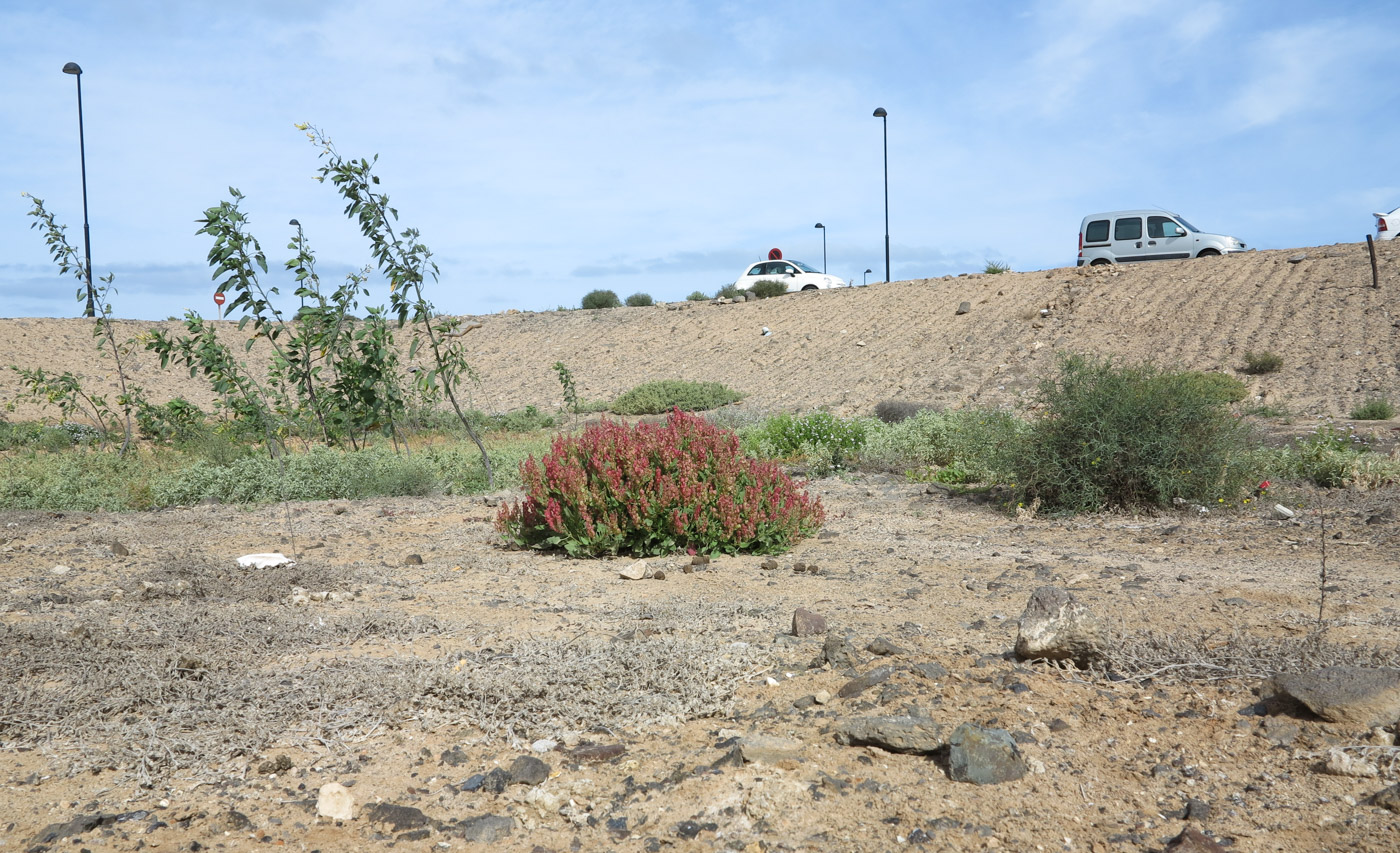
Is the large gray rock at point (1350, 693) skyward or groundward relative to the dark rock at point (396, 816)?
skyward

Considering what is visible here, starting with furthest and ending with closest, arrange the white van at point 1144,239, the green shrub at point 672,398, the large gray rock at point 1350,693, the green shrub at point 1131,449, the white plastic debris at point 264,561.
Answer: the white van at point 1144,239 → the green shrub at point 672,398 → the green shrub at point 1131,449 → the white plastic debris at point 264,561 → the large gray rock at point 1350,693

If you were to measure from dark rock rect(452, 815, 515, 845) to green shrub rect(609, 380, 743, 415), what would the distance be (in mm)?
18169

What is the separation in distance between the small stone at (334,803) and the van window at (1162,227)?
25.4m

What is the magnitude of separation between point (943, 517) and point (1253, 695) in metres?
4.74

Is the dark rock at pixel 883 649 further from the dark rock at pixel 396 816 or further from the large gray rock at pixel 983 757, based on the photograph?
the dark rock at pixel 396 816

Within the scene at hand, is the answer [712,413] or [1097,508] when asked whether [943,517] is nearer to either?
[1097,508]

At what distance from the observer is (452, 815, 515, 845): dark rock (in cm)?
270

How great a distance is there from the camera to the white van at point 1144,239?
79.4 ft

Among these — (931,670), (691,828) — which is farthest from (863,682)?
(691,828)

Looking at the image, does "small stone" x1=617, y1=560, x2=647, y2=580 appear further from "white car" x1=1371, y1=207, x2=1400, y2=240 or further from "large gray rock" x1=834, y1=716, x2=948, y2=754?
"white car" x1=1371, y1=207, x2=1400, y2=240

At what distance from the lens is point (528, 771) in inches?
120

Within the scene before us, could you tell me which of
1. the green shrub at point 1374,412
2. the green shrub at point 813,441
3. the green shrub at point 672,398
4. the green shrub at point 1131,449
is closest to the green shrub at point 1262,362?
the green shrub at point 1374,412

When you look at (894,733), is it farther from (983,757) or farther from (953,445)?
(953,445)

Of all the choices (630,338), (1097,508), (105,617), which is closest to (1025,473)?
(1097,508)
